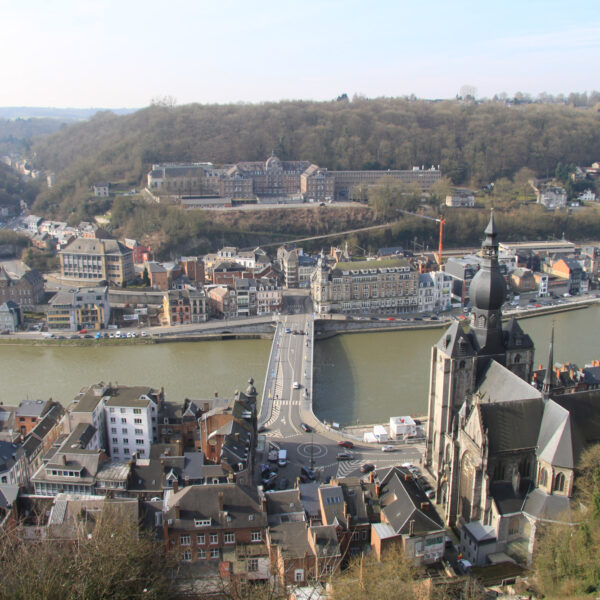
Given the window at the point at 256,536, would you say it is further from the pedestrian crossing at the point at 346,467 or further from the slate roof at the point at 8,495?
the slate roof at the point at 8,495

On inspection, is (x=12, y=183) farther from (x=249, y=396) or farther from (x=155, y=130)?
(x=249, y=396)

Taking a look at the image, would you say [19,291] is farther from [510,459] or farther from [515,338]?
[510,459]

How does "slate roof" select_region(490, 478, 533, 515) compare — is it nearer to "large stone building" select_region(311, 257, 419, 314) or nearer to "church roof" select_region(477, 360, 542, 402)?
"church roof" select_region(477, 360, 542, 402)

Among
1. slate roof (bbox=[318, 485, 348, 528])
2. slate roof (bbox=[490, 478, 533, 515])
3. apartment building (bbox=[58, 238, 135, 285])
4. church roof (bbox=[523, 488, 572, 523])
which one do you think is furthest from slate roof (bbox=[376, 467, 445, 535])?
apartment building (bbox=[58, 238, 135, 285])

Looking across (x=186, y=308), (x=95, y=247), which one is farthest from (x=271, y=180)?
(x=186, y=308)

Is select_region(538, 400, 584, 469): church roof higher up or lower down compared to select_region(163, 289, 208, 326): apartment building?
higher up

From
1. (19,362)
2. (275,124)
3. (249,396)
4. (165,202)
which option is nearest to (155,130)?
(275,124)
